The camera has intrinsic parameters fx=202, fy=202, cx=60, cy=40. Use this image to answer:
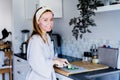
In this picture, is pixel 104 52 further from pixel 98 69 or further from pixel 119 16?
pixel 119 16

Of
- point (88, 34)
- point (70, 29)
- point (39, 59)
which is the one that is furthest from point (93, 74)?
point (70, 29)

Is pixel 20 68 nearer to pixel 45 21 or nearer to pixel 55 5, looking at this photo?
pixel 55 5

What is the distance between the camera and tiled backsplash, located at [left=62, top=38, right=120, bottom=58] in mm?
2218

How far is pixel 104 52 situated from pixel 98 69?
0.80ft

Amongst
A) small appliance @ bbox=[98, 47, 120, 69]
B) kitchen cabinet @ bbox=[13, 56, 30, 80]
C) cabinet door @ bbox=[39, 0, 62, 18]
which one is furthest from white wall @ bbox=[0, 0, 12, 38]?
small appliance @ bbox=[98, 47, 120, 69]

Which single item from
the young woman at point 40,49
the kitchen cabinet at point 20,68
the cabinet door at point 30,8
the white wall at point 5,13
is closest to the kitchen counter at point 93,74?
the young woman at point 40,49

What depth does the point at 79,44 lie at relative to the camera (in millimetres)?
2699

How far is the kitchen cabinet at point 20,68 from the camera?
278cm

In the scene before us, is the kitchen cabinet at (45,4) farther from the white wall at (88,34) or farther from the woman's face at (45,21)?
the woman's face at (45,21)

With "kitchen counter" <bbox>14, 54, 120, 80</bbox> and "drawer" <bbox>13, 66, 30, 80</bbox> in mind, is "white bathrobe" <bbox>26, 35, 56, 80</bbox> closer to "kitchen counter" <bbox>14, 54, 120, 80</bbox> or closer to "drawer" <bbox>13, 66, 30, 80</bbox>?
"kitchen counter" <bbox>14, 54, 120, 80</bbox>

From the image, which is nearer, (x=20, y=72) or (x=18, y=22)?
(x=20, y=72)

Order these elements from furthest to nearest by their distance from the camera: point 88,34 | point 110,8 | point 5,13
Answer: point 5,13
point 88,34
point 110,8

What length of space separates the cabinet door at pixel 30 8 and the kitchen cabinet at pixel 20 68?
67 cm

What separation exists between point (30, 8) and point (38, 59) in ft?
5.19
